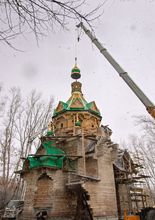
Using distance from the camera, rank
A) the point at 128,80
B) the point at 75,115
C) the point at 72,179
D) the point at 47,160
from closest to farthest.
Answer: the point at 128,80, the point at 72,179, the point at 47,160, the point at 75,115

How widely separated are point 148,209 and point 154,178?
17122 millimetres

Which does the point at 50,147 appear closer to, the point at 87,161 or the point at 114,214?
the point at 87,161

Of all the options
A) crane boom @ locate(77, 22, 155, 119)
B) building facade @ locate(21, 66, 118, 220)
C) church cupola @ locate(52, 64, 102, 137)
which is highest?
church cupola @ locate(52, 64, 102, 137)

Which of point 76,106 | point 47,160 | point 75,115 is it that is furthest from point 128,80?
point 76,106

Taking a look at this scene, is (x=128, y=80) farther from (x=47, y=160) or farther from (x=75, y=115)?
(x=75, y=115)

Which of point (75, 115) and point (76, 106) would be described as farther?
point (76, 106)

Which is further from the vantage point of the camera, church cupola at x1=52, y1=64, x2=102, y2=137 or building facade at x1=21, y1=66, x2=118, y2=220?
church cupola at x1=52, y1=64, x2=102, y2=137

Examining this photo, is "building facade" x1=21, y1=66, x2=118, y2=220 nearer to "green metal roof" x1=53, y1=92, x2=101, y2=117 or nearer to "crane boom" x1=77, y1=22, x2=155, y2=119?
"green metal roof" x1=53, y1=92, x2=101, y2=117

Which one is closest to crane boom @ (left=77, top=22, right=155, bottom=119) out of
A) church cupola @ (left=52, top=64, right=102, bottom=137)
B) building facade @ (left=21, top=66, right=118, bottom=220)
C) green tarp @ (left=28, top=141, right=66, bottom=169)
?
building facade @ (left=21, top=66, right=118, bottom=220)

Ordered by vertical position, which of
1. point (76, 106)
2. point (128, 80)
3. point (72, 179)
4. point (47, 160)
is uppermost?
point (76, 106)

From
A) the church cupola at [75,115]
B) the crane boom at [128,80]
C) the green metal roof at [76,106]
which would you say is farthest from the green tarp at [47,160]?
the crane boom at [128,80]

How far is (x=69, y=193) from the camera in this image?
1294cm

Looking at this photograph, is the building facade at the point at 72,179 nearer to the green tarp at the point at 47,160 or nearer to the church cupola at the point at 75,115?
the green tarp at the point at 47,160

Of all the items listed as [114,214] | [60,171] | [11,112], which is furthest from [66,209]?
[11,112]
